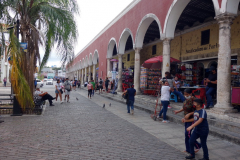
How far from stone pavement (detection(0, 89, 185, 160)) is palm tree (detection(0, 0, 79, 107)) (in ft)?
9.29

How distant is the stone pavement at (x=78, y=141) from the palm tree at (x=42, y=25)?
9.29ft

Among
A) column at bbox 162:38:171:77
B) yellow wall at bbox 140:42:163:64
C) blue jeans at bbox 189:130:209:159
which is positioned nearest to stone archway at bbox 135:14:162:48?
column at bbox 162:38:171:77

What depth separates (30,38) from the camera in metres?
8.39

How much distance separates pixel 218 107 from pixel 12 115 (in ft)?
24.5

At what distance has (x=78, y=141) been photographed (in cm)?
479

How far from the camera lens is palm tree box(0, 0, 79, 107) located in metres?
7.95

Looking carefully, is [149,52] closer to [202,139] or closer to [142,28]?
[142,28]

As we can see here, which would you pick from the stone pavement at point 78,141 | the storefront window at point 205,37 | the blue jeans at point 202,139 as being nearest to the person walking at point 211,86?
the stone pavement at point 78,141

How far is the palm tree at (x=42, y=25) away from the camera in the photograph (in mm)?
7953

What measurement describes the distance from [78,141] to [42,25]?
6060 millimetres

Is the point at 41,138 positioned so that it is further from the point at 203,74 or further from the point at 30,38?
the point at 203,74

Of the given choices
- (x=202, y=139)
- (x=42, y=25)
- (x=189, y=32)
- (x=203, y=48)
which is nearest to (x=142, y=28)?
(x=189, y=32)

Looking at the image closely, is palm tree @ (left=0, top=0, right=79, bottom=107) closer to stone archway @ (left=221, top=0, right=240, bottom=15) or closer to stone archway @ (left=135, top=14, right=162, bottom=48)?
stone archway @ (left=135, top=14, right=162, bottom=48)

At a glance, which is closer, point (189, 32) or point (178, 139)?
point (178, 139)
